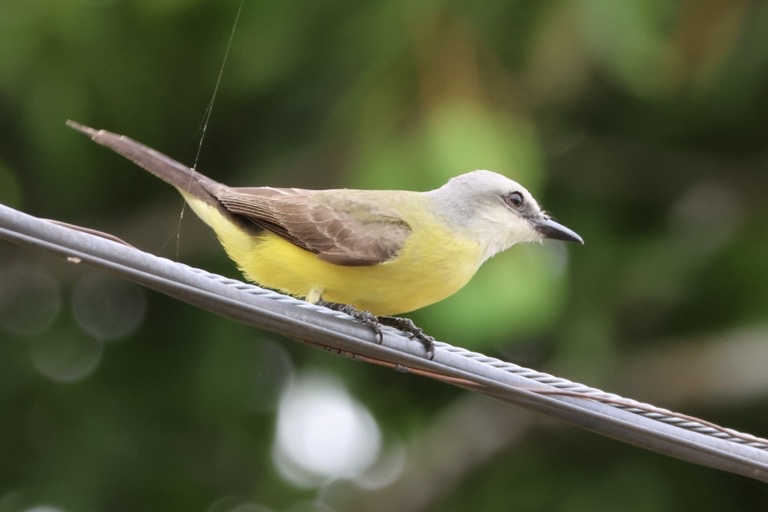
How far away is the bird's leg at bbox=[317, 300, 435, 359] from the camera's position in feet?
14.1

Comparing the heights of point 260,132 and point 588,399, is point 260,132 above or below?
above

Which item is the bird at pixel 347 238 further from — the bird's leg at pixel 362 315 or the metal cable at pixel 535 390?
the metal cable at pixel 535 390

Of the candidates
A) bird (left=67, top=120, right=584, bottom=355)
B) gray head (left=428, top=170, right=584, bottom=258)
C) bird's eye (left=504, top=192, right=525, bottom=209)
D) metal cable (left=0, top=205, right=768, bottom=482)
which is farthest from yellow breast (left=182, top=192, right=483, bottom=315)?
metal cable (left=0, top=205, right=768, bottom=482)

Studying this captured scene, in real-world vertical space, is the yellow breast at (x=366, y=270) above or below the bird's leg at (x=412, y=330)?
above

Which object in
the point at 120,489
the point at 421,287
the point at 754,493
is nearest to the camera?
the point at 421,287

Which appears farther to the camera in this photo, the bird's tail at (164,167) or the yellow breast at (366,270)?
the yellow breast at (366,270)

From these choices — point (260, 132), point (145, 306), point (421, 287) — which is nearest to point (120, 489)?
point (145, 306)

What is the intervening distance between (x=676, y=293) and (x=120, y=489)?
15.5 ft

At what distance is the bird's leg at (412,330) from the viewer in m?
4.22

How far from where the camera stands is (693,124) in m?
10.5

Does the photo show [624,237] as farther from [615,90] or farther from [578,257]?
[615,90]

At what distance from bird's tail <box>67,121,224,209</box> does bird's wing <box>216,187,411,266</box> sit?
0.25 ft

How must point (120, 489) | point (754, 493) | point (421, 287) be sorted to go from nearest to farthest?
point (421, 287) → point (120, 489) → point (754, 493)

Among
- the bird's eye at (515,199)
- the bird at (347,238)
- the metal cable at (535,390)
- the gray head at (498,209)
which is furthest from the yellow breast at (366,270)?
the metal cable at (535,390)
